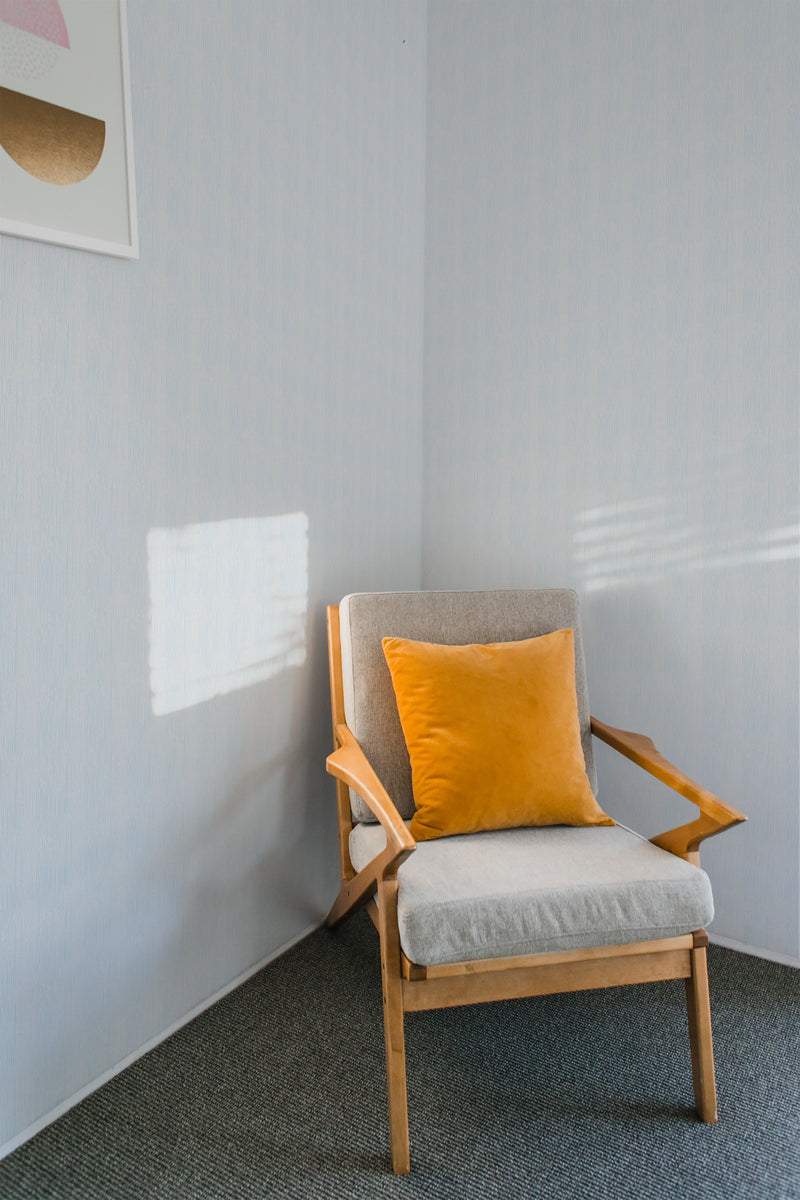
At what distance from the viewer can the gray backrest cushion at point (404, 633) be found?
6.38 ft

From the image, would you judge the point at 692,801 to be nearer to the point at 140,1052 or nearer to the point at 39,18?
the point at 140,1052

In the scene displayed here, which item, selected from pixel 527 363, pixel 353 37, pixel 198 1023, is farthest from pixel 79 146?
pixel 198 1023

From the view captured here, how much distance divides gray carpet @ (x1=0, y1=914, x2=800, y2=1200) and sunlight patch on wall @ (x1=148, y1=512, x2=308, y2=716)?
0.73m

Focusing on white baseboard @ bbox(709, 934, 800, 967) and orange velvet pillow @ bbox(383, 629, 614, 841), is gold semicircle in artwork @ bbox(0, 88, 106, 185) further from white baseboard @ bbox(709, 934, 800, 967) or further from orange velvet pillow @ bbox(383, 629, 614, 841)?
white baseboard @ bbox(709, 934, 800, 967)

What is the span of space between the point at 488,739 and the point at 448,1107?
689mm

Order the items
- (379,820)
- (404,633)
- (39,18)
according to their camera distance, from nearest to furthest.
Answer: (39,18) < (379,820) < (404,633)

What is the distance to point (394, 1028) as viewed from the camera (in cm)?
143

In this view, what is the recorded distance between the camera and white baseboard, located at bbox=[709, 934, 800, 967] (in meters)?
2.04

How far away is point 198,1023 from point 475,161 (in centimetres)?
232

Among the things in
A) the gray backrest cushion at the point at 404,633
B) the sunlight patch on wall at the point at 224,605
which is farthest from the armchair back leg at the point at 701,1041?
the sunlight patch on wall at the point at 224,605

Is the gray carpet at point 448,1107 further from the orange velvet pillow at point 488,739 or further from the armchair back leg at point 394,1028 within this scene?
the orange velvet pillow at point 488,739

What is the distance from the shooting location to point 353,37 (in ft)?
7.00

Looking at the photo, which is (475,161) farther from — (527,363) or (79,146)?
(79,146)

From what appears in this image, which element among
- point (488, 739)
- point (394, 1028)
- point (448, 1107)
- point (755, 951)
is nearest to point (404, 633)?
point (488, 739)
